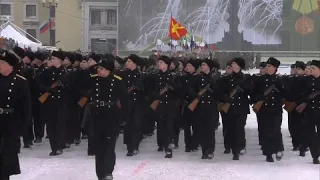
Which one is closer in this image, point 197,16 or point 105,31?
point 197,16

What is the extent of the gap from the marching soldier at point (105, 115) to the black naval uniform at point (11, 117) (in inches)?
59.0

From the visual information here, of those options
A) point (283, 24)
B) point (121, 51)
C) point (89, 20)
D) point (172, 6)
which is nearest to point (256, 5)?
point (283, 24)

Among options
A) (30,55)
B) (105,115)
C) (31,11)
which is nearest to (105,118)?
(105,115)

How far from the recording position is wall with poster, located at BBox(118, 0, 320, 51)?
55250 mm

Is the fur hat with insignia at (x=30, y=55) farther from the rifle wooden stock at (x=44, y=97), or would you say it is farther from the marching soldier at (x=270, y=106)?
the marching soldier at (x=270, y=106)

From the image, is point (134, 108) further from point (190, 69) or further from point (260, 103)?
point (260, 103)

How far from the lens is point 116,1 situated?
210 feet

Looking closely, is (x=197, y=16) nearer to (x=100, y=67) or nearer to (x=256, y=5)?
(x=256, y=5)

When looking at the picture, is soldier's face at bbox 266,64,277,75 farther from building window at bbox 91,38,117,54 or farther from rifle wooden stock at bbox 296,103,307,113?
building window at bbox 91,38,117,54

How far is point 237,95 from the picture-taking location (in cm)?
1088

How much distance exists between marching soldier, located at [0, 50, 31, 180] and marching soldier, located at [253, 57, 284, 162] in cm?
515

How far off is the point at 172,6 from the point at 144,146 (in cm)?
4573

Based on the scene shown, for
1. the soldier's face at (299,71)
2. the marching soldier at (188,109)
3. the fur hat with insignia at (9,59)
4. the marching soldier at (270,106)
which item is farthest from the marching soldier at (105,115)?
the soldier's face at (299,71)

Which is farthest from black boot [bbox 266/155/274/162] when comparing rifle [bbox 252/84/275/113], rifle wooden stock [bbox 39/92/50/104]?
rifle wooden stock [bbox 39/92/50/104]
